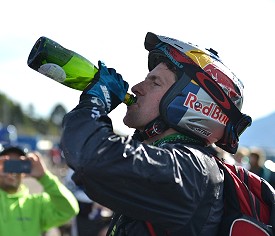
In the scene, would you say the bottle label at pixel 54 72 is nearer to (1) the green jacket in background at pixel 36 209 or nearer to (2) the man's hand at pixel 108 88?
(2) the man's hand at pixel 108 88

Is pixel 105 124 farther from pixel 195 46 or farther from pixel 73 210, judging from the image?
pixel 73 210

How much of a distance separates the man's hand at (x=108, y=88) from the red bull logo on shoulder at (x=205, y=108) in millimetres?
288

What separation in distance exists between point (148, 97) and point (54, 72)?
441 millimetres

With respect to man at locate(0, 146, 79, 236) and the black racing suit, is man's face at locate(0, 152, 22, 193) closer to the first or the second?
man at locate(0, 146, 79, 236)

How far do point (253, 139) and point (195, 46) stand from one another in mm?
11311

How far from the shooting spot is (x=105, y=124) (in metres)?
2.22

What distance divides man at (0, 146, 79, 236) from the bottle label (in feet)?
8.34

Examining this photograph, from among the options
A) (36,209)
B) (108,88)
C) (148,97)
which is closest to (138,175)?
(108,88)

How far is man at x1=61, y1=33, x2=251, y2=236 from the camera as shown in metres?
2.12

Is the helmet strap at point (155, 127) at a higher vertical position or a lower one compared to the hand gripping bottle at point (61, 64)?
lower

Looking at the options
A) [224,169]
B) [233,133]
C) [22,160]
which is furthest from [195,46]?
[22,160]

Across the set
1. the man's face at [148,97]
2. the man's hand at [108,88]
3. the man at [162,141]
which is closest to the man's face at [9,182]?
the man at [162,141]

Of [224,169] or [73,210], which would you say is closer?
[224,169]

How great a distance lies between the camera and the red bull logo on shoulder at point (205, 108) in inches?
101
